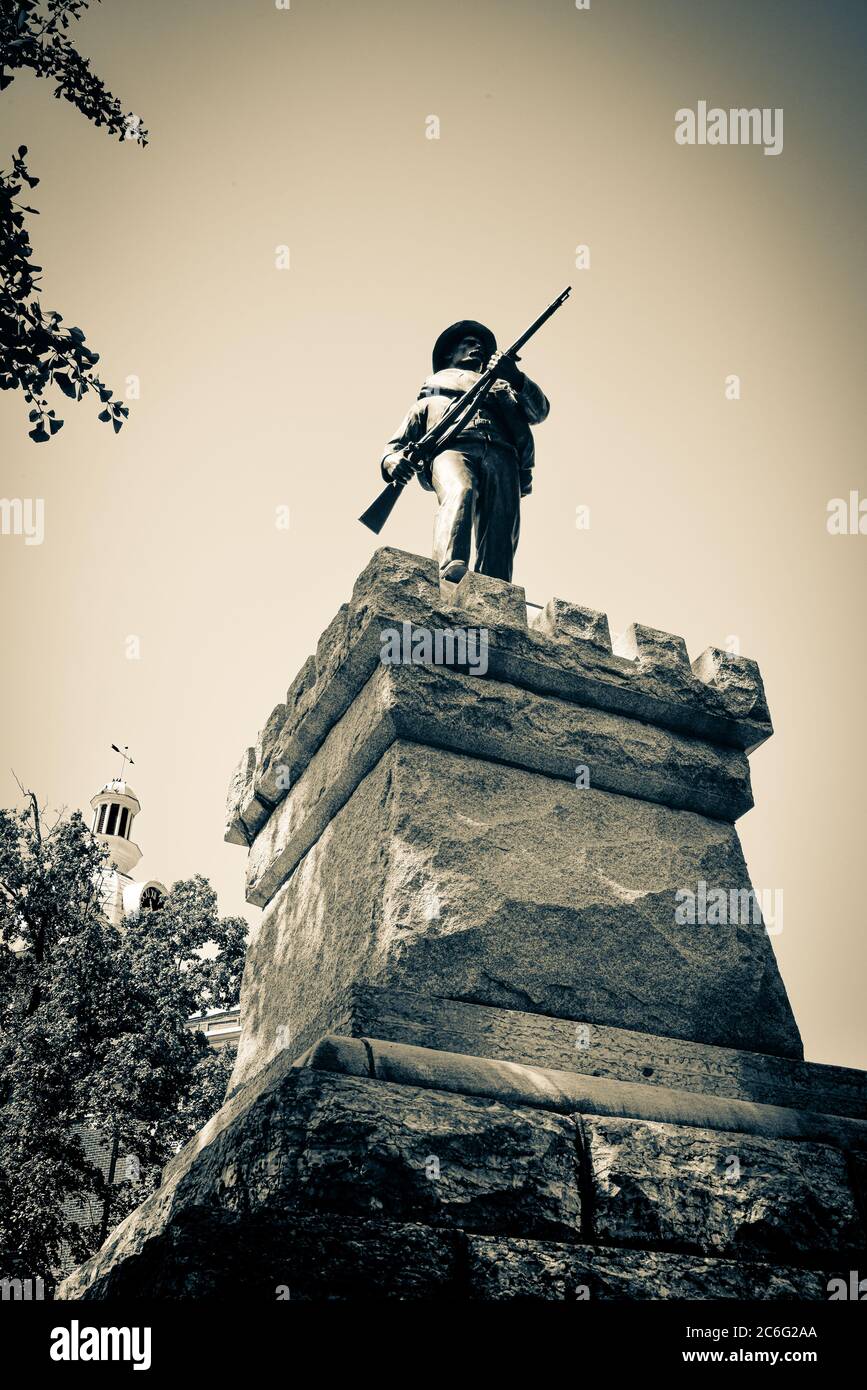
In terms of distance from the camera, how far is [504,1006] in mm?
2588

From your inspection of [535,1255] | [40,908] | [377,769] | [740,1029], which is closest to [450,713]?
[377,769]

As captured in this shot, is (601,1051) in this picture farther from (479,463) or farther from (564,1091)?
(479,463)

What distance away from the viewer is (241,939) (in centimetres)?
1633

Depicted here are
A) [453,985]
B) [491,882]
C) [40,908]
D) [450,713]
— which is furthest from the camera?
[40,908]

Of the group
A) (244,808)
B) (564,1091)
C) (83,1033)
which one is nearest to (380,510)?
(244,808)

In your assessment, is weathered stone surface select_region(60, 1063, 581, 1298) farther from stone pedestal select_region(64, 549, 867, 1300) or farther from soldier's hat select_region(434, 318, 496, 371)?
soldier's hat select_region(434, 318, 496, 371)

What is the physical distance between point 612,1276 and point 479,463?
3.57m

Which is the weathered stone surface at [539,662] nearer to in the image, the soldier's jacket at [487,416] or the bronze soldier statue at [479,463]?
the bronze soldier statue at [479,463]

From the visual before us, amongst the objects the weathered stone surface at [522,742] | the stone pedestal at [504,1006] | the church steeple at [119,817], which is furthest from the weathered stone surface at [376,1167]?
the church steeple at [119,817]

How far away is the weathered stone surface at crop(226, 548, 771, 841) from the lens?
10.4ft

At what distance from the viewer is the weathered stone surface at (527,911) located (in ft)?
8.63

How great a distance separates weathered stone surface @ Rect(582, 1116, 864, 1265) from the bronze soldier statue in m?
2.51

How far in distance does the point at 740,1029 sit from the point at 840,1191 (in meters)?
0.56
